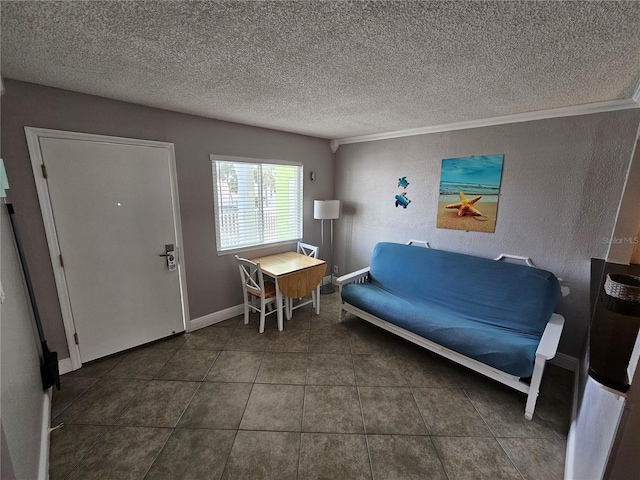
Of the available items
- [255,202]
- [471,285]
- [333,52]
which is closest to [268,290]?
[255,202]

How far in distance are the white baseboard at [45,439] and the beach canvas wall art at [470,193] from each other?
3.61 meters

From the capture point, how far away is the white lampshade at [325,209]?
11.8 ft

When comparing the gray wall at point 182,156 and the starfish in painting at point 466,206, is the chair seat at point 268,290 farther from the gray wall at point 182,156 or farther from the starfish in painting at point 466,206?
the starfish in painting at point 466,206

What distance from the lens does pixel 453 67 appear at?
147 centimetres

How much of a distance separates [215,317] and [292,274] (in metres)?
1.10

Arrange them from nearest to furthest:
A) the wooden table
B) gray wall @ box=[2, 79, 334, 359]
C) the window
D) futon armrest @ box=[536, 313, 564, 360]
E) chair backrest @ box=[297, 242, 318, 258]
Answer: futon armrest @ box=[536, 313, 564, 360]
gray wall @ box=[2, 79, 334, 359]
the wooden table
the window
chair backrest @ box=[297, 242, 318, 258]

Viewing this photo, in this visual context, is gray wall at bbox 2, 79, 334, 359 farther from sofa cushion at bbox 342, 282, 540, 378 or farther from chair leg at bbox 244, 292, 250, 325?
sofa cushion at bbox 342, 282, 540, 378

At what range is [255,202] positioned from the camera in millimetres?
3268

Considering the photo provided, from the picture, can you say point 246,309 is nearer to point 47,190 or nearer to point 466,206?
point 47,190

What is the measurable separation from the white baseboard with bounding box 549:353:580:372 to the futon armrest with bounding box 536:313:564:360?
47 centimetres

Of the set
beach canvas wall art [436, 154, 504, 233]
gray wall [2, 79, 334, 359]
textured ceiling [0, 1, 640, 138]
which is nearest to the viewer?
textured ceiling [0, 1, 640, 138]

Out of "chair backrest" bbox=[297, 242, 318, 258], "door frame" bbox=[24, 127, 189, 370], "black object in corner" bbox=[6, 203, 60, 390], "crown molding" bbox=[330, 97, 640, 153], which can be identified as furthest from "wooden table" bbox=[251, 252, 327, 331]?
"crown molding" bbox=[330, 97, 640, 153]

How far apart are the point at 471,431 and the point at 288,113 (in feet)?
9.65

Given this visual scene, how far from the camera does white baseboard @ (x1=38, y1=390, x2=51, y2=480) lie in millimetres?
1404
